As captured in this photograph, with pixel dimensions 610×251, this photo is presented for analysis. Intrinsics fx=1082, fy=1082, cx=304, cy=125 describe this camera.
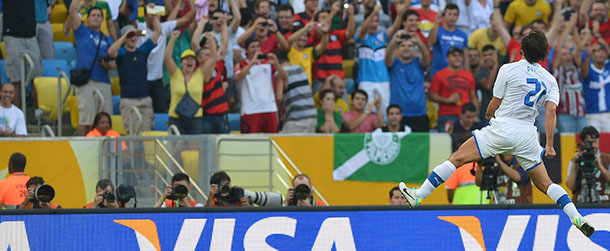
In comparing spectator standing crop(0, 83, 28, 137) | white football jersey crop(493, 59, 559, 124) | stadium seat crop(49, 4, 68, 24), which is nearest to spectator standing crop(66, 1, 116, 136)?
spectator standing crop(0, 83, 28, 137)

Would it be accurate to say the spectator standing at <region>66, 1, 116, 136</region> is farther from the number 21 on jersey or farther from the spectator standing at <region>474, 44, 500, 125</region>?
the number 21 on jersey

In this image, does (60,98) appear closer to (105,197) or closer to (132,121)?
(132,121)

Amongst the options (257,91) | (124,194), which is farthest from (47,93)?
(124,194)

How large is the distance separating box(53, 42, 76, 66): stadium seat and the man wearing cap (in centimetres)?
207

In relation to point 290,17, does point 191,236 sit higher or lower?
lower

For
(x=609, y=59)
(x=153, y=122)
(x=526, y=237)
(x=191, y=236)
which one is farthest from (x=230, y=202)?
(x=609, y=59)

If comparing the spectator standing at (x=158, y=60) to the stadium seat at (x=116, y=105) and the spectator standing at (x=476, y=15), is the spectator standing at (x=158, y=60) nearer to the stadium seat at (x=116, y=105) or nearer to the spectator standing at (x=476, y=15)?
the stadium seat at (x=116, y=105)

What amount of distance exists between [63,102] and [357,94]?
171 inches

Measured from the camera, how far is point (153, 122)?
52.4 feet

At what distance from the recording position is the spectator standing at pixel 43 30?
54.4 feet

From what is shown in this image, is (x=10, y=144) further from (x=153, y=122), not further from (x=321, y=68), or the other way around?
(x=321, y=68)

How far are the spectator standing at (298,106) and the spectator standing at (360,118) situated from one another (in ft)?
1.91

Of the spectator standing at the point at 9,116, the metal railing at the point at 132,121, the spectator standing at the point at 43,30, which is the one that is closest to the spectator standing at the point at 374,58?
the metal railing at the point at 132,121

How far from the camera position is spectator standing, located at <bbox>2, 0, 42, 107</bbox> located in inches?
626
